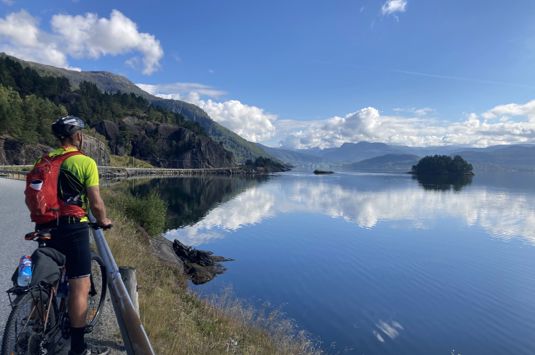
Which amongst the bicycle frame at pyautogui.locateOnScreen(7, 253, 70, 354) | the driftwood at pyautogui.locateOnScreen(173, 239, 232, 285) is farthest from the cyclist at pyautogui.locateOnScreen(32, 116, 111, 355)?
the driftwood at pyautogui.locateOnScreen(173, 239, 232, 285)

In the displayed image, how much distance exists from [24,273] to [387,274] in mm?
26927

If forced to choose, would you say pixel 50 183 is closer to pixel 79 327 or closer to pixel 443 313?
pixel 79 327

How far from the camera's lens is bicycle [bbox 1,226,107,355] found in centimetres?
388

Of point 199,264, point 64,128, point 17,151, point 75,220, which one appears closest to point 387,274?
point 199,264

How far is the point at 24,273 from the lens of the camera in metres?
4.06

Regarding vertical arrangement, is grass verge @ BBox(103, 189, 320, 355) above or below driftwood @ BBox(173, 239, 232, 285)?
above

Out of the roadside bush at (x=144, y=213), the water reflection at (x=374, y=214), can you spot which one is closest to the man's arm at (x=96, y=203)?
the roadside bush at (x=144, y=213)

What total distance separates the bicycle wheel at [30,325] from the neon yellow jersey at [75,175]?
1.27m

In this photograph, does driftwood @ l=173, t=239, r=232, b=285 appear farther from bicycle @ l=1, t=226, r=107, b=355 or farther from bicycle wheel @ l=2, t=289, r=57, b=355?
bicycle wheel @ l=2, t=289, r=57, b=355

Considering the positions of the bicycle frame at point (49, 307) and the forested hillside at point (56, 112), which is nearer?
the bicycle frame at point (49, 307)

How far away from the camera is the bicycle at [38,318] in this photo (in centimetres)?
388

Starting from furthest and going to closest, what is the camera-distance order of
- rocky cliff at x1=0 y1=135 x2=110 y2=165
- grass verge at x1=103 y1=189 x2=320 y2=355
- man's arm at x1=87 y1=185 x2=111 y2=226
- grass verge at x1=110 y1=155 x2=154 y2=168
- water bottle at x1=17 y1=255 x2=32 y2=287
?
grass verge at x1=110 y1=155 x2=154 y2=168 < rocky cliff at x1=0 y1=135 x2=110 y2=165 < grass verge at x1=103 y1=189 x2=320 y2=355 < man's arm at x1=87 y1=185 x2=111 y2=226 < water bottle at x1=17 y1=255 x2=32 y2=287

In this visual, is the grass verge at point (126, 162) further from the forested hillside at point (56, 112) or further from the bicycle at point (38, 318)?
the bicycle at point (38, 318)

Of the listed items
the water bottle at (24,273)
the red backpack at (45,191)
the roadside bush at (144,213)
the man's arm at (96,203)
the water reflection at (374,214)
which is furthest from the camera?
the water reflection at (374,214)
